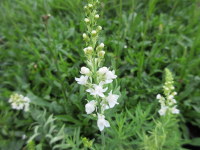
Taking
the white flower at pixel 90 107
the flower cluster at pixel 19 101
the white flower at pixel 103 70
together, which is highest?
the flower cluster at pixel 19 101

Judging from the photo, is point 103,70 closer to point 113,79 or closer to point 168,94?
point 113,79

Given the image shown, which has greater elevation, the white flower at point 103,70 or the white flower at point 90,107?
the white flower at point 103,70

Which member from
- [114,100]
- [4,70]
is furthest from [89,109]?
[4,70]

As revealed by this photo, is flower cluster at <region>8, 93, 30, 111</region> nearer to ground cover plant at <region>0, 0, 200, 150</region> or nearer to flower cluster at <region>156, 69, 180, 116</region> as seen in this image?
ground cover plant at <region>0, 0, 200, 150</region>

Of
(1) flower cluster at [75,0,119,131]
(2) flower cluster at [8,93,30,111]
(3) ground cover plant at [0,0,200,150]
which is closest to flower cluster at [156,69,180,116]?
(3) ground cover plant at [0,0,200,150]

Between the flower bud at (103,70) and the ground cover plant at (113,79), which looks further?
the ground cover plant at (113,79)

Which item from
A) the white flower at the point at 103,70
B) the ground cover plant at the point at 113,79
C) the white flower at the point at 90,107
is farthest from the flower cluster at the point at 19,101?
the white flower at the point at 103,70

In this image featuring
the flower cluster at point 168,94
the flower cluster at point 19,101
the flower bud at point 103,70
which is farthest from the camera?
the flower cluster at point 19,101

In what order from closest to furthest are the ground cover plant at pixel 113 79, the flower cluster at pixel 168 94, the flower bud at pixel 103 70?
1. the flower bud at pixel 103 70
2. the flower cluster at pixel 168 94
3. the ground cover plant at pixel 113 79

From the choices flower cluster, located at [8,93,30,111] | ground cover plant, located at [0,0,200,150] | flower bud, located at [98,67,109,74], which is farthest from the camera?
flower cluster, located at [8,93,30,111]

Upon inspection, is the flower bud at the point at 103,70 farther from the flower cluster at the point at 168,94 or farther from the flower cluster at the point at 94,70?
the flower cluster at the point at 168,94
